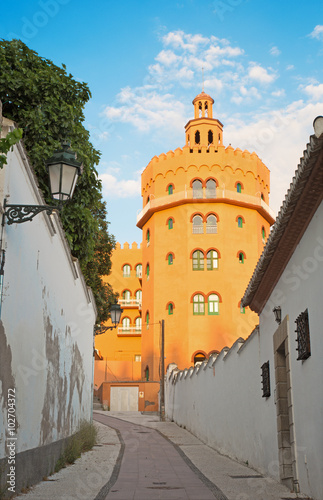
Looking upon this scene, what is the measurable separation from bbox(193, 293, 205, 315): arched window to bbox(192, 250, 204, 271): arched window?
183cm

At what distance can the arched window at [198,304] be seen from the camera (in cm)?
3738

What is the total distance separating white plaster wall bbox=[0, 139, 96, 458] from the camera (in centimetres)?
700

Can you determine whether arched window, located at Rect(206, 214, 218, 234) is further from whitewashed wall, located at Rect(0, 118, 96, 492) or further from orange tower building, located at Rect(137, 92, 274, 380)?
whitewashed wall, located at Rect(0, 118, 96, 492)

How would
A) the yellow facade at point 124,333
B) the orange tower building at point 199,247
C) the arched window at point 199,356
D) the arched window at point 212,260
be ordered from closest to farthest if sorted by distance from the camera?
1. the arched window at point 199,356
2. the orange tower building at point 199,247
3. the arched window at point 212,260
4. the yellow facade at point 124,333

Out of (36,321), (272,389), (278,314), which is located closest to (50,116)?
(36,321)

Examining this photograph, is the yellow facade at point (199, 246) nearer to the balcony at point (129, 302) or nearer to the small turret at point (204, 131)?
the small turret at point (204, 131)

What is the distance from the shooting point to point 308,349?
725 cm

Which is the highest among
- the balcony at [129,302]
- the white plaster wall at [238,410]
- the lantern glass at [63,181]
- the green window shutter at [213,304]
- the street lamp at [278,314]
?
the balcony at [129,302]

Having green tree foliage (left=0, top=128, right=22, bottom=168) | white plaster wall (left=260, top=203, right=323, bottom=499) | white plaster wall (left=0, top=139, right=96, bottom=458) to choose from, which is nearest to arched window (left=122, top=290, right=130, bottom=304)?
white plaster wall (left=0, top=139, right=96, bottom=458)

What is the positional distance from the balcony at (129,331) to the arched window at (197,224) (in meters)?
13.7

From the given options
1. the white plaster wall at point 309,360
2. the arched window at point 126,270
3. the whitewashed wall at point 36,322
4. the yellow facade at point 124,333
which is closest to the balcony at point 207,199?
the yellow facade at point 124,333

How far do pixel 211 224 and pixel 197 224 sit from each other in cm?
98

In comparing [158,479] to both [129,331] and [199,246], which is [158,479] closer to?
[199,246]

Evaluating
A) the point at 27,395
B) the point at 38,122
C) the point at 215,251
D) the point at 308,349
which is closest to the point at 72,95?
the point at 38,122
